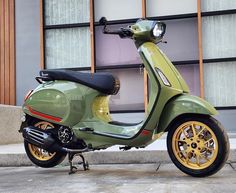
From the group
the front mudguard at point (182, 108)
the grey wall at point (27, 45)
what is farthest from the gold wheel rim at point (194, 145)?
the grey wall at point (27, 45)

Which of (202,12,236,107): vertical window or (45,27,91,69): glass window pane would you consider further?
(45,27,91,69): glass window pane

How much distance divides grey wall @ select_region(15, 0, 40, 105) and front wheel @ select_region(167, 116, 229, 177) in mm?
5515

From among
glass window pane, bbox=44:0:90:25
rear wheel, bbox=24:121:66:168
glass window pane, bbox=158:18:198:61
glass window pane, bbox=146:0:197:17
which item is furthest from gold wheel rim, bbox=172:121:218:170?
glass window pane, bbox=44:0:90:25

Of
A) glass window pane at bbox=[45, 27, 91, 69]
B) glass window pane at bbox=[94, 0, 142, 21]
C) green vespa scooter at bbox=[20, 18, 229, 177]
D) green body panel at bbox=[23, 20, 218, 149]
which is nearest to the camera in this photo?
green vespa scooter at bbox=[20, 18, 229, 177]

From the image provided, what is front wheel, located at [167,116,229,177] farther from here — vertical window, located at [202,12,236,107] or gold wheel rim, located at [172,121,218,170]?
vertical window, located at [202,12,236,107]

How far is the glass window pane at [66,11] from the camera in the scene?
29.4 ft

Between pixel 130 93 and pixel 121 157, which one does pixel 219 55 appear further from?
pixel 121 157

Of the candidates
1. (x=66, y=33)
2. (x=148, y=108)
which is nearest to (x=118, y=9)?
(x=66, y=33)

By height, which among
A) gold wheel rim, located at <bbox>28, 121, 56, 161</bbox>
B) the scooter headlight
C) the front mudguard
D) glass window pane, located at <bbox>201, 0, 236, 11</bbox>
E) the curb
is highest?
glass window pane, located at <bbox>201, 0, 236, 11</bbox>

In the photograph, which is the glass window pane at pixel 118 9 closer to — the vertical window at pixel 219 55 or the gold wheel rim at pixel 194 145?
the vertical window at pixel 219 55

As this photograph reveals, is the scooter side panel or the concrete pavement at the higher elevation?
the scooter side panel

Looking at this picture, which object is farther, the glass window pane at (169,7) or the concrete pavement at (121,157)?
the glass window pane at (169,7)

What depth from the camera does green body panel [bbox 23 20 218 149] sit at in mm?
4008

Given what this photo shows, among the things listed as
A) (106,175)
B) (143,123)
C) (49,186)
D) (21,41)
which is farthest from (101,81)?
(21,41)
